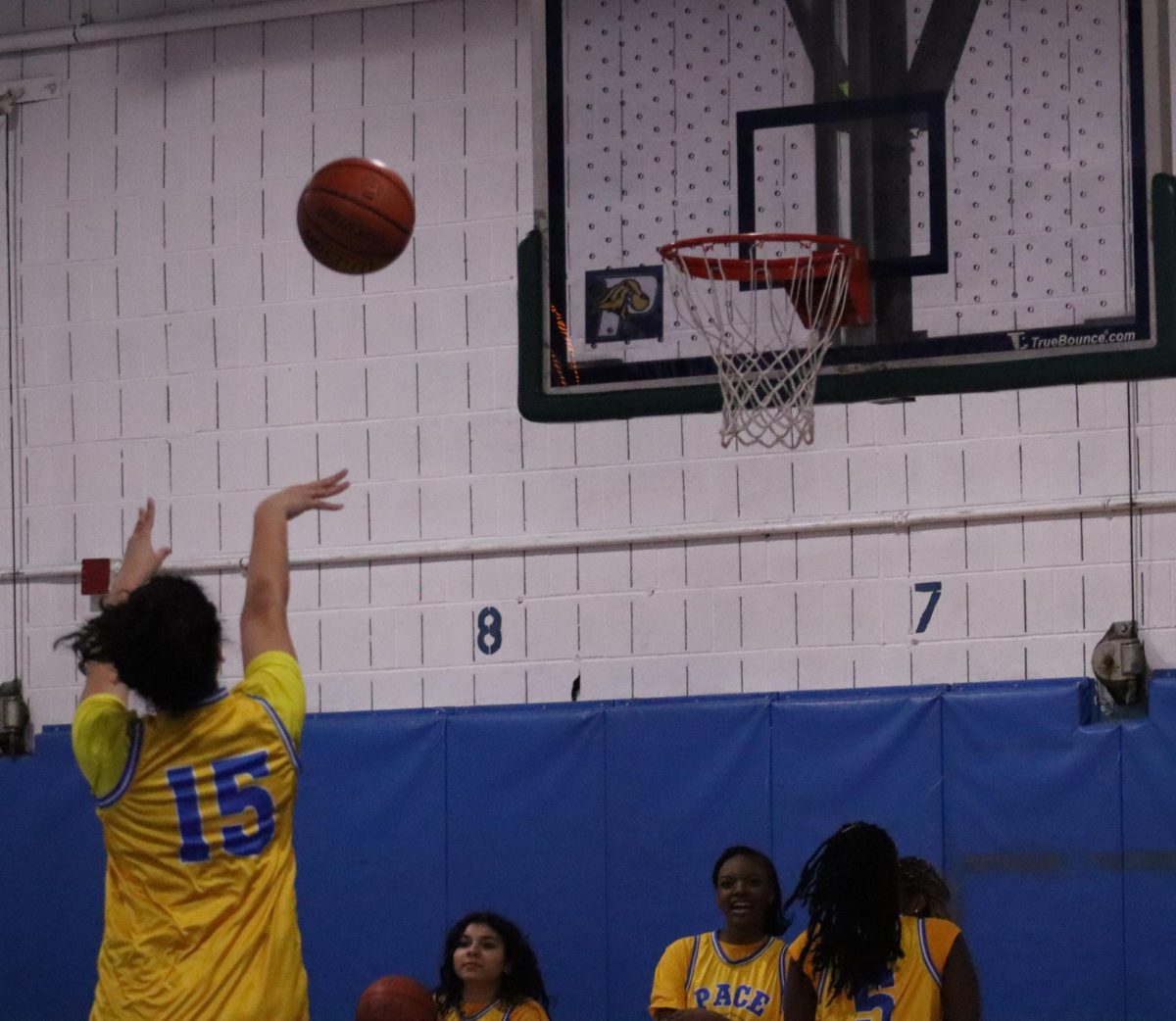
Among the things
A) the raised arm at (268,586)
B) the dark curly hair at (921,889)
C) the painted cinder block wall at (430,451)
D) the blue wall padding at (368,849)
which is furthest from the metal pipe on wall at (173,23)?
the raised arm at (268,586)

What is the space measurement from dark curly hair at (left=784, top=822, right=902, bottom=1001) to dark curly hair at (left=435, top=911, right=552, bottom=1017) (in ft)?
6.31

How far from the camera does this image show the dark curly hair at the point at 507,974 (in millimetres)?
6195

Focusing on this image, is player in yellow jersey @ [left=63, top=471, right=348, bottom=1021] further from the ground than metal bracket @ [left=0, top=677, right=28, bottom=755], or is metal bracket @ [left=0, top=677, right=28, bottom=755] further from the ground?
player in yellow jersey @ [left=63, top=471, right=348, bottom=1021]

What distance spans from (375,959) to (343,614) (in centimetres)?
157

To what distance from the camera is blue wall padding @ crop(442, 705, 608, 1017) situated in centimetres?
789

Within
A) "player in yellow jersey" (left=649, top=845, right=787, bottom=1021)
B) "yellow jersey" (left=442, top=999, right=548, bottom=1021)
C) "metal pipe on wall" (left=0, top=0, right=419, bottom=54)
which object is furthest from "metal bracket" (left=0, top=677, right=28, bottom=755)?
"player in yellow jersey" (left=649, top=845, right=787, bottom=1021)

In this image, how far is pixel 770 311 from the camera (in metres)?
5.61

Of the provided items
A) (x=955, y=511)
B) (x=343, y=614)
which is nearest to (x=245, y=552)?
(x=343, y=614)

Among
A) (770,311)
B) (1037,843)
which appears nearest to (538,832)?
(1037,843)

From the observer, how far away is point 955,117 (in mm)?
5586

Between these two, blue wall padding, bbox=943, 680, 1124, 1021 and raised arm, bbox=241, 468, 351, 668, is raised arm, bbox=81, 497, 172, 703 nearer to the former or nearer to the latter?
raised arm, bbox=241, 468, 351, 668

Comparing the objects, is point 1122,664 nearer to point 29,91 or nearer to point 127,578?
point 127,578

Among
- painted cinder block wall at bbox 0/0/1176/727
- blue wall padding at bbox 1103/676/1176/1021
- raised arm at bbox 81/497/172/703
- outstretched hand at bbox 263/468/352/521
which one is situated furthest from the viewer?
painted cinder block wall at bbox 0/0/1176/727

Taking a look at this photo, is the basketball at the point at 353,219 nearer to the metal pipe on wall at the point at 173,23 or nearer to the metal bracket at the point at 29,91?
the metal pipe on wall at the point at 173,23
